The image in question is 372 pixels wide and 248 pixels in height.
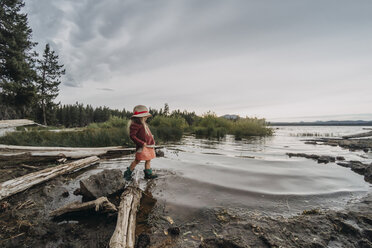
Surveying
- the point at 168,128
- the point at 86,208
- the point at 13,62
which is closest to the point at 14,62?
the point at 13,62

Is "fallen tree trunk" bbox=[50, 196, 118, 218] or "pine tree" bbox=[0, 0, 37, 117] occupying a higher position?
"pine tree" bbox=[0, 0, 37, 117]

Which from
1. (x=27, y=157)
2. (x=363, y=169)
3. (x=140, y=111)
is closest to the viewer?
(x=140, y=111)

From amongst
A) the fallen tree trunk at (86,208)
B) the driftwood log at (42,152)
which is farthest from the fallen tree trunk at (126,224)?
the driftwood log at (42,152)

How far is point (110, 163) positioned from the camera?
252 inches

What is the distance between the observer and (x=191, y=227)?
2.47 meters

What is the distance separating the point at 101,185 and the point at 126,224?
1.50 metres

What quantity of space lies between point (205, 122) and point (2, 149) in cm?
1935

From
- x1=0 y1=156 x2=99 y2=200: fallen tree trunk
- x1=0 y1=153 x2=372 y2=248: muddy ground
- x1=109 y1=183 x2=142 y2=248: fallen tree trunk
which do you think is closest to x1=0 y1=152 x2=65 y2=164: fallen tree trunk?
x1=0 y1=156 x2=99 y2=200: fallen tree trunk

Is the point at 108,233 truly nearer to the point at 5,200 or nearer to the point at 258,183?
the point at 5,200

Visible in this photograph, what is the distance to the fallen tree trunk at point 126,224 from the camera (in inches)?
72.1

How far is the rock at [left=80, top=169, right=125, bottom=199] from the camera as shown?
10.6 feet

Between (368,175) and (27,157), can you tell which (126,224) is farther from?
(368,175)

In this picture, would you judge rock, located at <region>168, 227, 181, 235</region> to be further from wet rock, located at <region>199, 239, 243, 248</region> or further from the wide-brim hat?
the wide-brim hat

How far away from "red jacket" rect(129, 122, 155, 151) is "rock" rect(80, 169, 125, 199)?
37.5 inches
